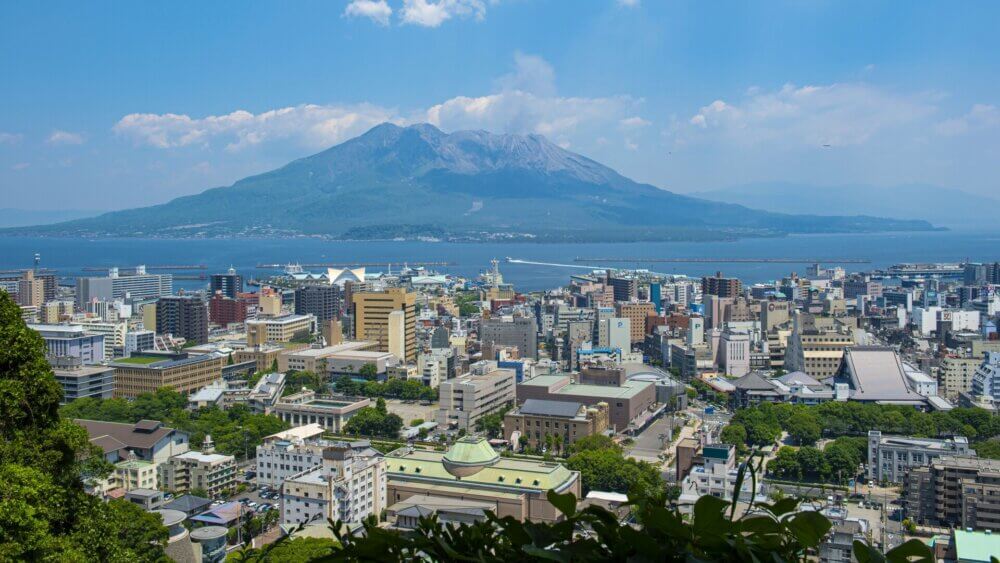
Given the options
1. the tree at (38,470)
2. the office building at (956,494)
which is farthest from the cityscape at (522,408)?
the tree at (38,470)

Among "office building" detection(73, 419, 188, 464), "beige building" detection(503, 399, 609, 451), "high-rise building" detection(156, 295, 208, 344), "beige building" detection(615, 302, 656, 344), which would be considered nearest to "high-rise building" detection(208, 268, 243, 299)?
"high-rise building" detection(156, 295, 208, 344)

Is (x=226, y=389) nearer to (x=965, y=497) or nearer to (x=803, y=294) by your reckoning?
(x=965, y=497)

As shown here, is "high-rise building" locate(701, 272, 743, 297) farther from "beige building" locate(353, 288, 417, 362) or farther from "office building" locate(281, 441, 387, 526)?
"office building" locate(281, 441, 387, 526)

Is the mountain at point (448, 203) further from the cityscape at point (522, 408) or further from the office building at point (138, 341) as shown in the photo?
the office building at point (138, 341)

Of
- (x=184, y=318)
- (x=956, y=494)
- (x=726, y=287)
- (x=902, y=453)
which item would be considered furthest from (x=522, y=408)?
(x=726, y=287)

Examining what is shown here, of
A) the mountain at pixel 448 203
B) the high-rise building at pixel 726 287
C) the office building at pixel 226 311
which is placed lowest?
the office building at pixel 226 311
